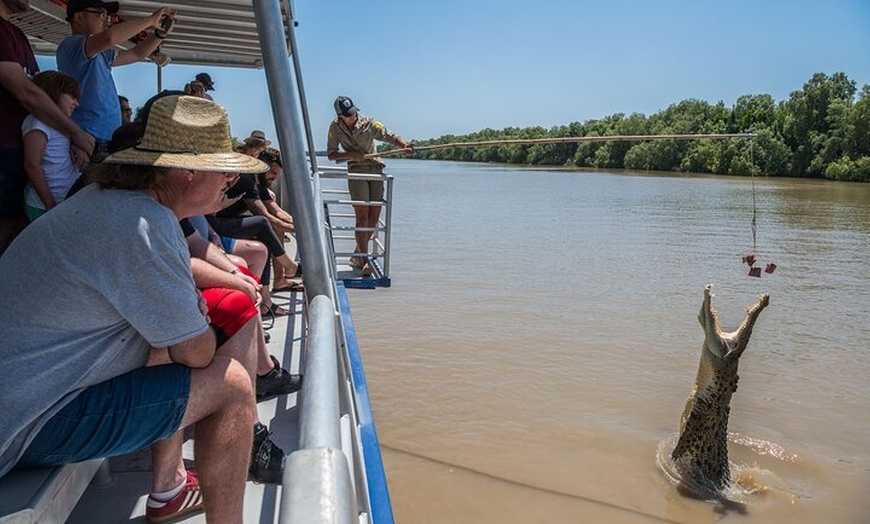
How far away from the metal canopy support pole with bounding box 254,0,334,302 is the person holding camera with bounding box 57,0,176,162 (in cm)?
137

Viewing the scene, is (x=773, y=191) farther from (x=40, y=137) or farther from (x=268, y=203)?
(x=40, y=137)

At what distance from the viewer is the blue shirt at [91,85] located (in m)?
3.32

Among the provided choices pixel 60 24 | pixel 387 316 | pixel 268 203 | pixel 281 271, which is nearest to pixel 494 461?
pixel 281 271

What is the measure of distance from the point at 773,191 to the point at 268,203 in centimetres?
3573

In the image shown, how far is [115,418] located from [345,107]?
620cm

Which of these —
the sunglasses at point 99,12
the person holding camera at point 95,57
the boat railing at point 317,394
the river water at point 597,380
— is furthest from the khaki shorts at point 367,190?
the boat railing at point 317,394

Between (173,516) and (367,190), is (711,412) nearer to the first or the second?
(173,516)

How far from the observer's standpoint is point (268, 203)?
6.19 meters

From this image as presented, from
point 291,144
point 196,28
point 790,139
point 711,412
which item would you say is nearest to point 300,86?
point 196,28

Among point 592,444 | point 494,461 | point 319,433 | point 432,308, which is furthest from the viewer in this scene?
point 432,308

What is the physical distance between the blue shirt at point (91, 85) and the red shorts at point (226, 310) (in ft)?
5.53

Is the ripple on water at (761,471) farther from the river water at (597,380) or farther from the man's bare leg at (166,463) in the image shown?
the man's bare leg at (166,463)

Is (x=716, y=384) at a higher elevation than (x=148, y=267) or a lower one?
lower

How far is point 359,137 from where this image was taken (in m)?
7.71
